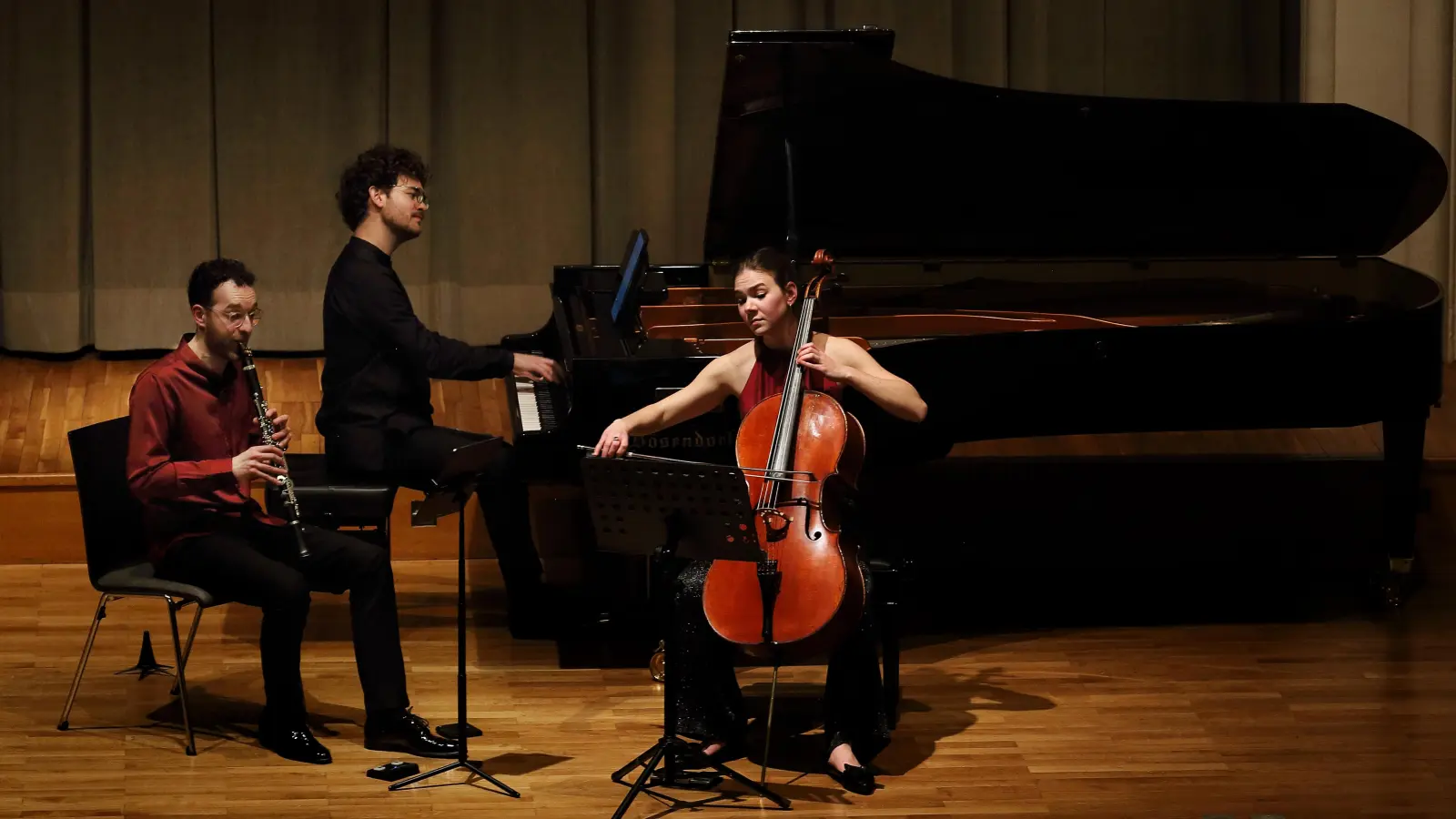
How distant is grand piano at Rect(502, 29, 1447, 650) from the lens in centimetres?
478

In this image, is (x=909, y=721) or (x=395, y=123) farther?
(x=395, y=123)

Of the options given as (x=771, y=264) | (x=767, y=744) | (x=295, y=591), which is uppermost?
(x=771, y=264)

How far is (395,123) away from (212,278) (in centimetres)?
297

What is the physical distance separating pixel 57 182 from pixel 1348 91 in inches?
197

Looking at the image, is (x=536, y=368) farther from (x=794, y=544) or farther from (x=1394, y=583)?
(x=1394, y=583)

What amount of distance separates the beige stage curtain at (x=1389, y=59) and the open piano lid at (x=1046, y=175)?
4.90 feet

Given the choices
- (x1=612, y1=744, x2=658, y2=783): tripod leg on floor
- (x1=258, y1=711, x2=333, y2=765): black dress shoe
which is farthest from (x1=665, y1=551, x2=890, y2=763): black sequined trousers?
(x1=258, y1=711, x2=333, y2=765): black dress shoe

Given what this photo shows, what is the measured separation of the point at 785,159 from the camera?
5164 mm

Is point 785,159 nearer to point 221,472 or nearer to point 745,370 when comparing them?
point 745,370

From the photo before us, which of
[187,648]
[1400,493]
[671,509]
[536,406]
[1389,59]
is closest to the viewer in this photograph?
[671,509]

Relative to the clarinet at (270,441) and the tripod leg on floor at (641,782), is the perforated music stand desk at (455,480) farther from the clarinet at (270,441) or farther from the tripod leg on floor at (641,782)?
the tripod leg on floor at (641,782)

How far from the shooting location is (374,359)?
4.65 meters

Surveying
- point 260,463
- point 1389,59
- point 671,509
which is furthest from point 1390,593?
point 260,463

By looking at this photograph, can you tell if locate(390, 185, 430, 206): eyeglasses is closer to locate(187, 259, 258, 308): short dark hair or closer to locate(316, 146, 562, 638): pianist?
locate(316, 146, 562, 638): pianist
